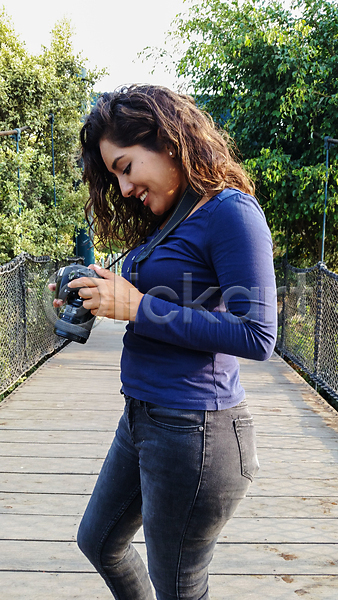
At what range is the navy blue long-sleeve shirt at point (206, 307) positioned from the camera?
1.01 m

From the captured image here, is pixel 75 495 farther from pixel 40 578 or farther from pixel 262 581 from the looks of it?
pixel 262 581

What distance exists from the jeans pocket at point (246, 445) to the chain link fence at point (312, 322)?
320 centimetres

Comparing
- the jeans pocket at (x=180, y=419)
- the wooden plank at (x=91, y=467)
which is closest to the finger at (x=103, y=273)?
the jeans pocket at (x=180, y=419)

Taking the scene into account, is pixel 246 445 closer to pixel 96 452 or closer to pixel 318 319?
pixel 96 452

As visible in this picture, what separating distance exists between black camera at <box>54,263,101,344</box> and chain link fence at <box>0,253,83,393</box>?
2961 millimetres

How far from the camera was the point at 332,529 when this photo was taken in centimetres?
234

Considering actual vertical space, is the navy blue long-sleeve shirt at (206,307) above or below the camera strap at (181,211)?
below

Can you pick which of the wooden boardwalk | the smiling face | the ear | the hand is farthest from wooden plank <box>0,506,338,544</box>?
the ear

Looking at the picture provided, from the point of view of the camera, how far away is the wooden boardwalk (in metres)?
1.96

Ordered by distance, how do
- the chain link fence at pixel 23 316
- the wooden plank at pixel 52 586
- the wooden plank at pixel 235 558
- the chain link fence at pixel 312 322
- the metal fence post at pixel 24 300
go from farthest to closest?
1. the metal fence post at pixel 24 300
2. the chain link fence at pixel 312 322
3. the chain link fence at pixel 23 316
4. the wooden plank at pixel 235 558
5. the wooden plank at pixel 52 586

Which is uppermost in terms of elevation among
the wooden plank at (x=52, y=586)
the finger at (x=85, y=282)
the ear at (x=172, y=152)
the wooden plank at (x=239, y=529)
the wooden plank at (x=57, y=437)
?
the ear at (x=172, y=152)

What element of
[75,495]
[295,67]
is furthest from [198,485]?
[295,67]

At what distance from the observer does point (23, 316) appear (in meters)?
4.79

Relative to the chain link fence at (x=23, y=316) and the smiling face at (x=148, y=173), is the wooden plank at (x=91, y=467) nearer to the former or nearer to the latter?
the chain link fence at (x=23, y=316)
